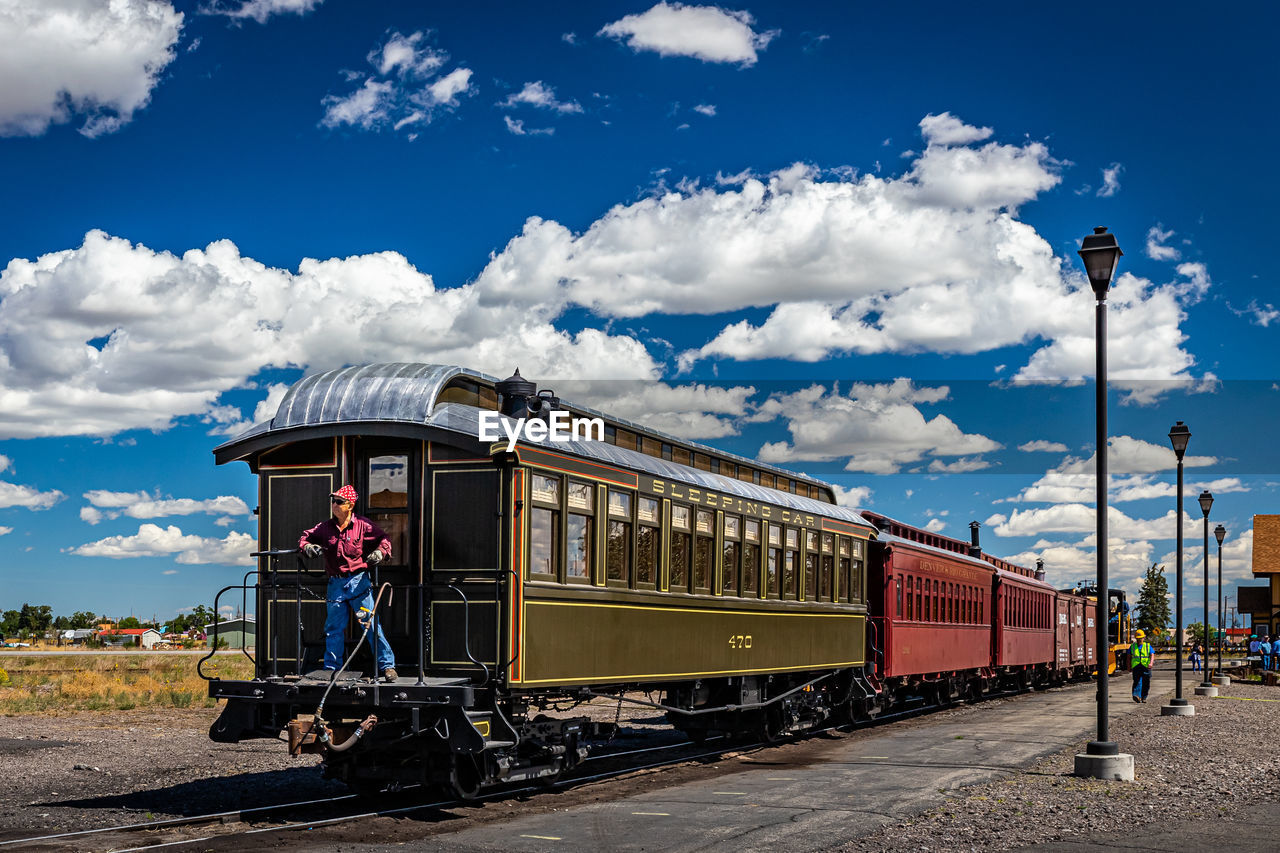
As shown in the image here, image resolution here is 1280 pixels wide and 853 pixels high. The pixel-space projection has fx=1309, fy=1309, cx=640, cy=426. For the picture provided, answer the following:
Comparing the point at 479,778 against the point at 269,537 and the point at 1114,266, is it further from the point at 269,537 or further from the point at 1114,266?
the point at 1114,266

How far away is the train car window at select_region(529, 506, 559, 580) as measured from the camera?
1230 centimetres

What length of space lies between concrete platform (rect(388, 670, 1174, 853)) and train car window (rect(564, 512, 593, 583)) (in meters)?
2.24

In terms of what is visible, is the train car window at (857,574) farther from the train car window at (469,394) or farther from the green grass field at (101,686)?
the green grass field at (101,686)

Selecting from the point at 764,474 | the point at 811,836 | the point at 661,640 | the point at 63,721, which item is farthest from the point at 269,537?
the point at 63,721

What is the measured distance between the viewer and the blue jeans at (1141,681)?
28.5 m

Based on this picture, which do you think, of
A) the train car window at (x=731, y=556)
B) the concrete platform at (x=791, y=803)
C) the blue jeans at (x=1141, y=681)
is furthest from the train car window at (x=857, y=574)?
the blue jeans at (x=1141, y=681)

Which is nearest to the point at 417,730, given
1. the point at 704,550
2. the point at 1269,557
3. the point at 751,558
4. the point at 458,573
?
the point at 458,573

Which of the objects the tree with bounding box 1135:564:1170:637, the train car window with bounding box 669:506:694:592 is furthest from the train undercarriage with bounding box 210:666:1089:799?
the tree with bounding box 1135:564:1170:637

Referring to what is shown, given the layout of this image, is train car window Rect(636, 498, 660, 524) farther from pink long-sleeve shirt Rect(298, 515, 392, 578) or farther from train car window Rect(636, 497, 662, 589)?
pink long-sleeve shirt Rect(298, 515, 392, 578)

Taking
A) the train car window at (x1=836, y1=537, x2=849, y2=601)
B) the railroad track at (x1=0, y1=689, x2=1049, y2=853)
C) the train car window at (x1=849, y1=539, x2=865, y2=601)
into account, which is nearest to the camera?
the railroad track at (x1=0, y1=689, x2=1049, y2=853)

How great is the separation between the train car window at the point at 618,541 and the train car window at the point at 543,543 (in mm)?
987

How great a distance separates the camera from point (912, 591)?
25.0 meters

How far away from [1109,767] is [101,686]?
87.9 feet

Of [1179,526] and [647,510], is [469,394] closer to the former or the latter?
[647,510]
